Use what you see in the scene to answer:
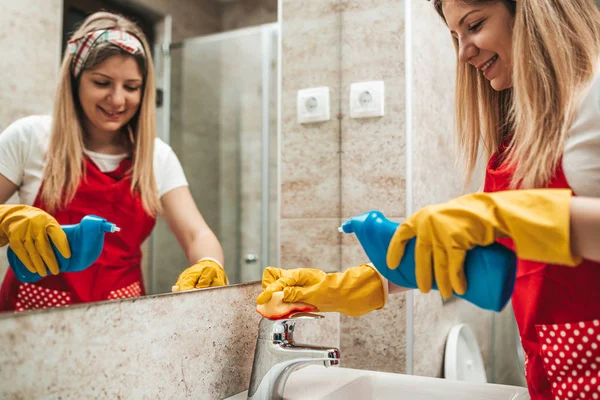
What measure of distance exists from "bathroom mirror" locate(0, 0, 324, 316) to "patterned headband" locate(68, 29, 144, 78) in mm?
21

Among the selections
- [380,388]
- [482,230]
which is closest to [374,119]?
[380,388]

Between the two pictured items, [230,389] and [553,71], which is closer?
[553,71]

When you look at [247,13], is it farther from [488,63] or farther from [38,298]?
[38,298]

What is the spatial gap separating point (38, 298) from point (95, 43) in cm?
37

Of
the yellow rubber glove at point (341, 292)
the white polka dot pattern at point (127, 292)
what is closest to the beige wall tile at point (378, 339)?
the yellow rubber glove at point (341, 292)

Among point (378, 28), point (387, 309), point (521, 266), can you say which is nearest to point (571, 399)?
point (521, 266)

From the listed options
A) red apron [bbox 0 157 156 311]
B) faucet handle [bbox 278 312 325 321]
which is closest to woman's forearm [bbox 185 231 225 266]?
red apron [bbox 0 157 156 311]

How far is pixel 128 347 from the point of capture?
693mm

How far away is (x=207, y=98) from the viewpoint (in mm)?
968

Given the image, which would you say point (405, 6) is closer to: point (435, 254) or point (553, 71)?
point (553, 71)

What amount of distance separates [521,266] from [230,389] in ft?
1.75

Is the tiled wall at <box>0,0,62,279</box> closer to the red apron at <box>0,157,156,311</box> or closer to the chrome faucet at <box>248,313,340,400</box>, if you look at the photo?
the red apron at <box>0,157,156,311</box>

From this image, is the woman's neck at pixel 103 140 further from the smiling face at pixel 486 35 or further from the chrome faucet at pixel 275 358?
the smiling face at pixel 486 35

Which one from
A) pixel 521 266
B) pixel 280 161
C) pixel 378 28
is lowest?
pixel 521 266
